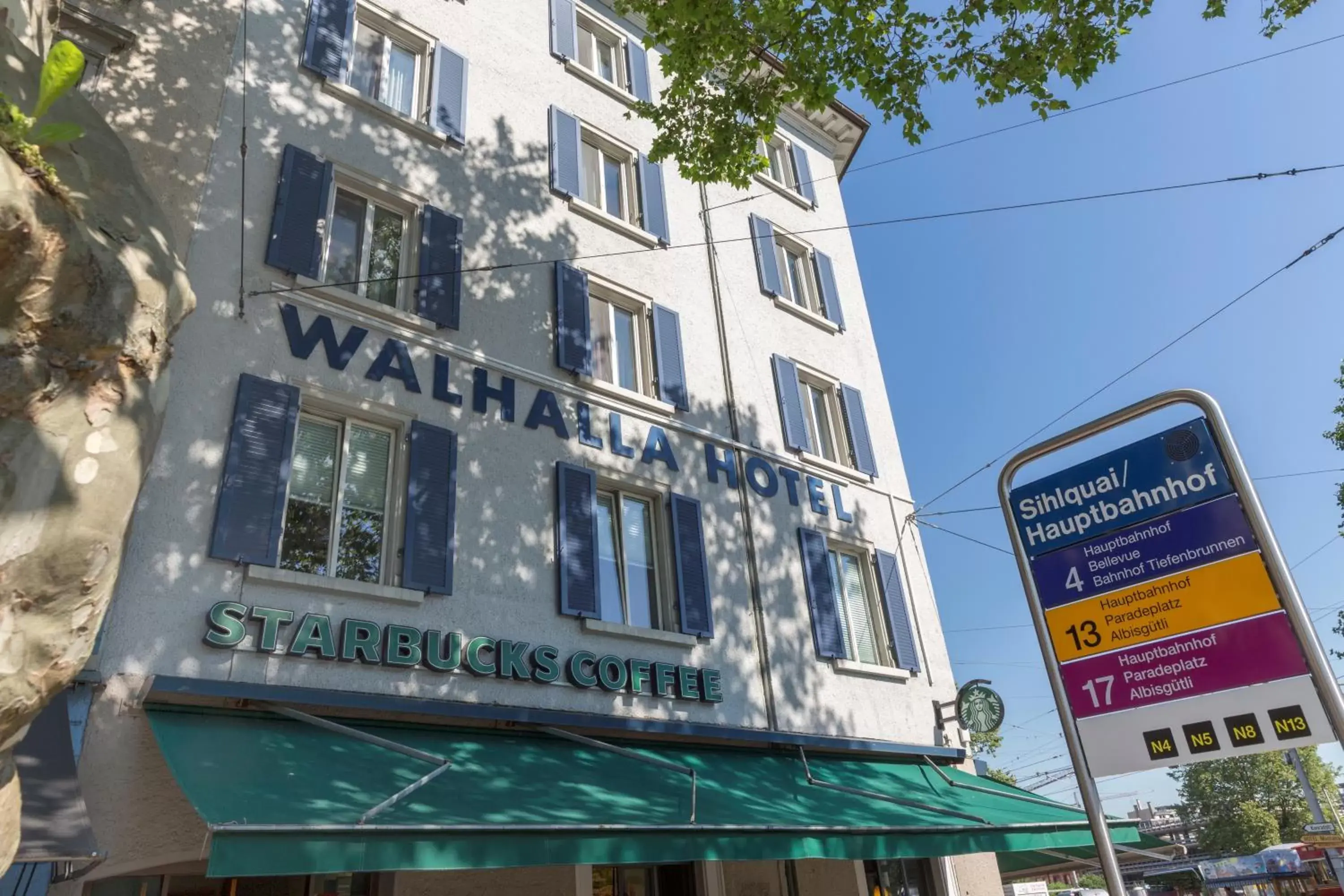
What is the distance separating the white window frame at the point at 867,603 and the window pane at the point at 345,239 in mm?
7315

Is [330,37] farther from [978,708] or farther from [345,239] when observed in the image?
[978,708]

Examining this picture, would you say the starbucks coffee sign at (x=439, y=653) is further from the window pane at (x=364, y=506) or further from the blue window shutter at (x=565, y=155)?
the blue window shutter at (x=565, y=155)

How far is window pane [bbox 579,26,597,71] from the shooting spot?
14.2 metres

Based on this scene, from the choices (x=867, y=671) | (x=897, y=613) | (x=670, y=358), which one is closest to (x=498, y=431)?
(x=670, y=358)

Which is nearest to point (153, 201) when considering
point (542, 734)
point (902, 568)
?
point (542, 734)

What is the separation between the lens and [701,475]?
11195 mm

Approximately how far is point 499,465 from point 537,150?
5188 millimetres

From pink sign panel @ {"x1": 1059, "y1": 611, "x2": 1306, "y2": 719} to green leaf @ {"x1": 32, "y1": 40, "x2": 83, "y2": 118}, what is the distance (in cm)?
512

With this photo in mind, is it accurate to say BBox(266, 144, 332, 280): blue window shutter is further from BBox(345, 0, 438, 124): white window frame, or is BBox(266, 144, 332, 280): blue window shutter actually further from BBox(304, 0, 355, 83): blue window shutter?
BBox(345, 0, 438, 124): white window frame

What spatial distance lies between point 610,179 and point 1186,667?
444 inches

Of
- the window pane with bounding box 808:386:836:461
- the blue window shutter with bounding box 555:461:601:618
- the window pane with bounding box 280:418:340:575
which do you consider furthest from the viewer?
the window pane with bounding box 808:386:836:461

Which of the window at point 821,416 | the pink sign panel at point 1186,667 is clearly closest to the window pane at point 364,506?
the pink sign panel at point 1186,667

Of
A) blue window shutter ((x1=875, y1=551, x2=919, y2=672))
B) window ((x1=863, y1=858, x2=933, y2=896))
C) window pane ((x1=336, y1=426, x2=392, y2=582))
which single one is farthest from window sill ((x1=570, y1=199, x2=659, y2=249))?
window ((x1=863, y1=858, x2=933, y2=896))

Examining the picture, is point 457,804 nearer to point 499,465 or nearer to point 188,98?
point 499,465
